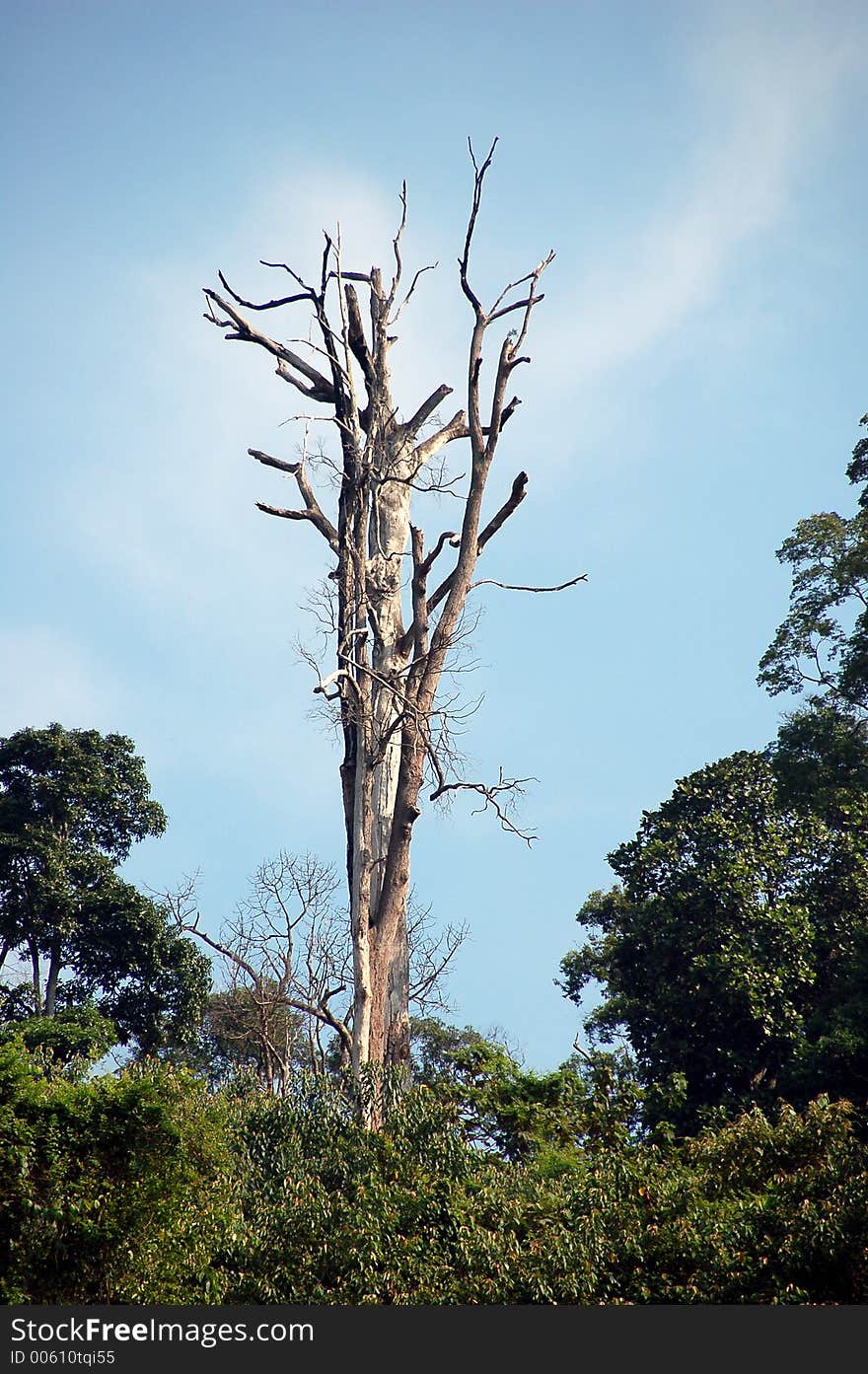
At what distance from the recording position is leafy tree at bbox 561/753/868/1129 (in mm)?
13141

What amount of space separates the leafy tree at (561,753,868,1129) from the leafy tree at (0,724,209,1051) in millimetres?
7316

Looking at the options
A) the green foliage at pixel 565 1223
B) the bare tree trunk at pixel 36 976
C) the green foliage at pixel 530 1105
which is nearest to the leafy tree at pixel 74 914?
the bare tree trunk at pixel 36 976

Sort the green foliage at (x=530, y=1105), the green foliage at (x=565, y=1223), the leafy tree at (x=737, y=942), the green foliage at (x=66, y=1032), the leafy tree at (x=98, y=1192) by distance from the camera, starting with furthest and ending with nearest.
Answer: the green foliage at (x=66, y=1032) → the leafy tree at (x=737, y=942) → the green foliage at (x=530, y=1105) → the green foliage at (x=565, y=1223) → the leafy tree at (x=98, y=1192)

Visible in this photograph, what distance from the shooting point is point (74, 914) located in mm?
18812

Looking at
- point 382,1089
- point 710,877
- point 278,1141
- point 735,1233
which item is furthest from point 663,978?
point 735,1233

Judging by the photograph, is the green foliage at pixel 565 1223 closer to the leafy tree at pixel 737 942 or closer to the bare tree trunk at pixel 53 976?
the leafy tree at pixel 737 942

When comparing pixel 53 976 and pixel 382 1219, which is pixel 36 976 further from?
pixel 382 1219

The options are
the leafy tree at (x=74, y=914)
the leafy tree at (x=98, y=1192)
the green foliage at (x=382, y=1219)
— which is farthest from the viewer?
the leafy tree at (x=74, y=914)

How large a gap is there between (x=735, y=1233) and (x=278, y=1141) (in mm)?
3810

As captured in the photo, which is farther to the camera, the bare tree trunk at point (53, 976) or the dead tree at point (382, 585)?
the bare tree trunk at point (53, 976)

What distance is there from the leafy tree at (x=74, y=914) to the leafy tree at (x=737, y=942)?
24.0ft

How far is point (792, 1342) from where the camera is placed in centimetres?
611

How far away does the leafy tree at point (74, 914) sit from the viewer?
61.0 feet

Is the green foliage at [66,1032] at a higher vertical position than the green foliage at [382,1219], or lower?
higher
